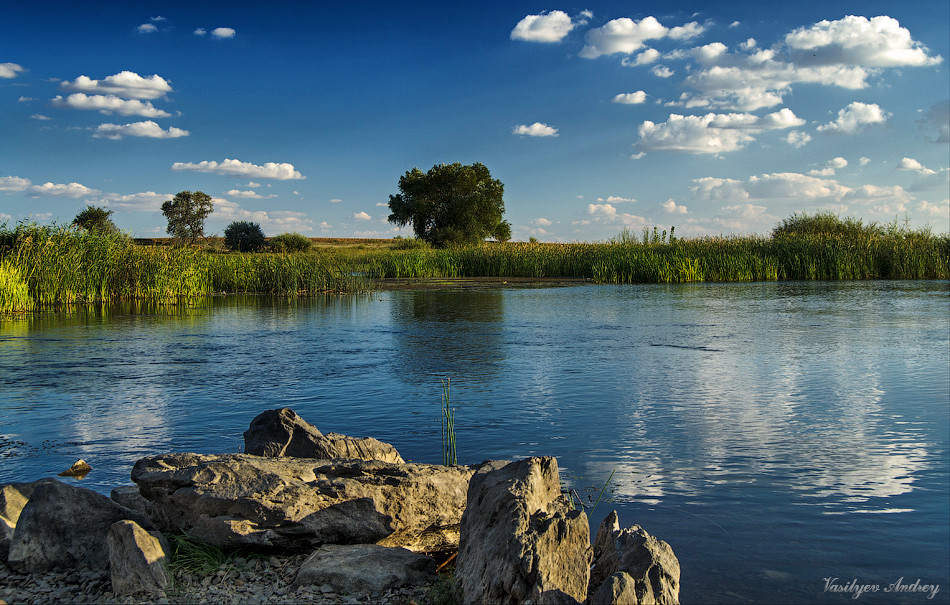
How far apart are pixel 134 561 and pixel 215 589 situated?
43cm

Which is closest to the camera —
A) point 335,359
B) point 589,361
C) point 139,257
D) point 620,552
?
point 620,552

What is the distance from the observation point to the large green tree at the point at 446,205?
2554 inches

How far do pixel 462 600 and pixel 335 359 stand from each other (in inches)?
296

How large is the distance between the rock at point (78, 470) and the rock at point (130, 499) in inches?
39.0

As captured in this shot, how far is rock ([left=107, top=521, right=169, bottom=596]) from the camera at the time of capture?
3.35 m

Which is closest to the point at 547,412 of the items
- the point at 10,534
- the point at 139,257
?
the point at 10,534

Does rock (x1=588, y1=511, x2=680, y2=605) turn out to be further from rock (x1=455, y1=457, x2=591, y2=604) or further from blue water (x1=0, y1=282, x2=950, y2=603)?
blue water (x1=0, y1=282, x2=950, y2=603)

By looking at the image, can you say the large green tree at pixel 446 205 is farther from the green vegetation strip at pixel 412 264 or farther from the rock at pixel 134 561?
the rock at pixel 134 561

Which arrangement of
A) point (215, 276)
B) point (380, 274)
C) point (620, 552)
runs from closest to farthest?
point (620, 552) → point (215, 276) → point (380, 274)

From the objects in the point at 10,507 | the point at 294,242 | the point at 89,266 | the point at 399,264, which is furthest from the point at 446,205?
the point at 10,507

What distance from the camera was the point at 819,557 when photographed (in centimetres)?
367

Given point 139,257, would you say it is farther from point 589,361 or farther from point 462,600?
point 462,600

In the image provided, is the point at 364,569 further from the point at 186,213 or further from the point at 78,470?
the point at 186,213

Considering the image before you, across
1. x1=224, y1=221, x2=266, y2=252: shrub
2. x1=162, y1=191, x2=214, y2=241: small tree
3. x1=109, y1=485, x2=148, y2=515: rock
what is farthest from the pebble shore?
x1=162, y1=191, x2=214, y2=241: small tree
